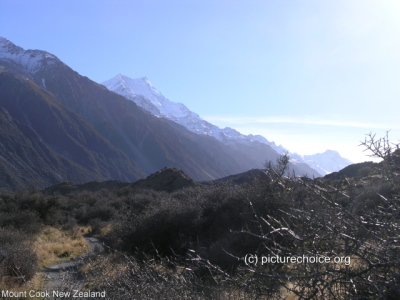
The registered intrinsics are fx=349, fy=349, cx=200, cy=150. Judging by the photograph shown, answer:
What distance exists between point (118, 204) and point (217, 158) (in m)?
159

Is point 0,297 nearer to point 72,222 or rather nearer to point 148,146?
point 72,222

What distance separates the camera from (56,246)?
12906mm

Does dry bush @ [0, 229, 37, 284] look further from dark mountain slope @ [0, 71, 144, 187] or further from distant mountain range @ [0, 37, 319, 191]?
dark mountain slope @ [0, 71, 144, 187]

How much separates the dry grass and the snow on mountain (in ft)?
585

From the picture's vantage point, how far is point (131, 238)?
11156 mm

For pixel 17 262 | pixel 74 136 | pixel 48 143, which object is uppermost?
pixel 17 262

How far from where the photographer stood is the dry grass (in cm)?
1146

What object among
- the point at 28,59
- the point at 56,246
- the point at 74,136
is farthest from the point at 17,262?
the point at 28,59

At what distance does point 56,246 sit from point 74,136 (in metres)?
111

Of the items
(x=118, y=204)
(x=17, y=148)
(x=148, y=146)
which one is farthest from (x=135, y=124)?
(x=118, y=204)

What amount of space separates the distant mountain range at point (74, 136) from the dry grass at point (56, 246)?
54.9 metres

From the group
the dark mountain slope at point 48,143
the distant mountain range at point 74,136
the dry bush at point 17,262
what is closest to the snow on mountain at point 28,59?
the distant mountain range at point 74,136

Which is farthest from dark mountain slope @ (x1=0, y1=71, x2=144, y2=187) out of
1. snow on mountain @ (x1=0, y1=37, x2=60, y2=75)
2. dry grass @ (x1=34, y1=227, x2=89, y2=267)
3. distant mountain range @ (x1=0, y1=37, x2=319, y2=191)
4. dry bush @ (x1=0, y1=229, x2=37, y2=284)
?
dry bush @ (x1=0, y1=229, x2=37, y2=284)

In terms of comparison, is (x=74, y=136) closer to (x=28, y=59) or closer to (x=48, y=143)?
A: (x=48, y=143)
